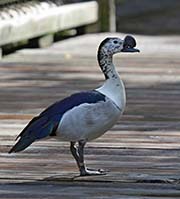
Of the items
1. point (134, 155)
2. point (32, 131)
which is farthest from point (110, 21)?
point (32, 131)

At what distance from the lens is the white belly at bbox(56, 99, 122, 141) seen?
209 inches

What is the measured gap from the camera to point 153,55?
11.6 meters

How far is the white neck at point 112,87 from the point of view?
5.44m

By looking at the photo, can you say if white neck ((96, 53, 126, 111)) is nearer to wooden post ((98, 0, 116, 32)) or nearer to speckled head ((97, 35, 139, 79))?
speckled head ((97, 35, 139, 79))

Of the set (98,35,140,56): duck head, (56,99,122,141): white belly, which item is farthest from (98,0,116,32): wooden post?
(56,99,122,141): white belly

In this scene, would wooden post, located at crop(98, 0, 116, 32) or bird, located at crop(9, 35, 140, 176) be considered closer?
bird, located at crop(9, 35, 140, 176)

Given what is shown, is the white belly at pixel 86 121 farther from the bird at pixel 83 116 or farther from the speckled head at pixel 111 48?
the speckled head at pixel 111 48

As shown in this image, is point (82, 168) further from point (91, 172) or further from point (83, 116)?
point (83, 116)

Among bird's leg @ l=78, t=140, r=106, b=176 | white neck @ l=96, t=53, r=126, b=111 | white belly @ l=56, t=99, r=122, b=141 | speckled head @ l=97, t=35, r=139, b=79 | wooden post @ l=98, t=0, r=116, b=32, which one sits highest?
speckled head @ l=97, t=35, r=139, b=79

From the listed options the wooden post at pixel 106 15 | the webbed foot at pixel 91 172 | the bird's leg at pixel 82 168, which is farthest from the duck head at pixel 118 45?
the wooden post at pixel 106 15

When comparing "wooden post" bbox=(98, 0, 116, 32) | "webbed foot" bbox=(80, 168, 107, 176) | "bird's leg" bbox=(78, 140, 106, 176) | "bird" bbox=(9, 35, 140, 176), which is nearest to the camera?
"bird" bbox=(9, 35, 140, 176)

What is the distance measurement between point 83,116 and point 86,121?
31mm

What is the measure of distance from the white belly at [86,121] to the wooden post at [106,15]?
8.38 meters

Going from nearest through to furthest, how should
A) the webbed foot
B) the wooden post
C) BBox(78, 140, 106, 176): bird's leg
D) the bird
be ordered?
the bird < BBox(78, 140, 106, 176): bird's leg < the webbed foot < the wooden post
